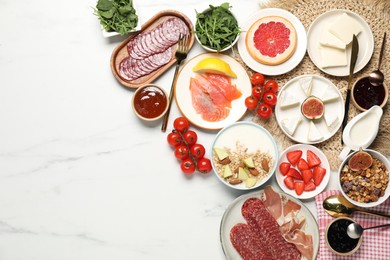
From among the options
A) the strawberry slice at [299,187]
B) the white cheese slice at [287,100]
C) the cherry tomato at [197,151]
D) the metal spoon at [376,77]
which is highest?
the metal spoon at [376,77]

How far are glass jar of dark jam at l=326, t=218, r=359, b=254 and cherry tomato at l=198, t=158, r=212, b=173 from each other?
0.80m

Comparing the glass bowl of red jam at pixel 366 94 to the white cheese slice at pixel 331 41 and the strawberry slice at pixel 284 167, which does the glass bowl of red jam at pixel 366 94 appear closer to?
the white cheese slice at pixel 331 41

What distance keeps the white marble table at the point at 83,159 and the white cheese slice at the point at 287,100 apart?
1.66 feet

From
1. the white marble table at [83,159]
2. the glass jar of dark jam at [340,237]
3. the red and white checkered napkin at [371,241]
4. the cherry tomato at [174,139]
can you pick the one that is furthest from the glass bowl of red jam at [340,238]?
the cherry tomato at [174,139]

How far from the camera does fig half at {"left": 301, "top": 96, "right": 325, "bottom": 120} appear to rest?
126 inches

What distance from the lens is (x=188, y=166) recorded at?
127 inches

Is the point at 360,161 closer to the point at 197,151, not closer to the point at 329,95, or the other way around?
the point at 329,95

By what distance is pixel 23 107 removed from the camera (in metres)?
3.44

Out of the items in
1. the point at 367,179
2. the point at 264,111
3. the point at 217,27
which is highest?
the point at 217,27

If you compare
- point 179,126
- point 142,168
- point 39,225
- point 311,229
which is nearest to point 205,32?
point 179,126

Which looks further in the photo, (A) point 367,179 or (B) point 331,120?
(B) point 331,120

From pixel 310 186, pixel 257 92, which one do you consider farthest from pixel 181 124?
pixel 310 186

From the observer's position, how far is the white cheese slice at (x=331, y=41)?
10.5ft

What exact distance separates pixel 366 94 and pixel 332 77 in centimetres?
24
